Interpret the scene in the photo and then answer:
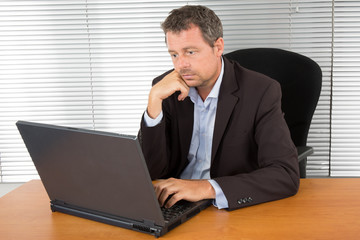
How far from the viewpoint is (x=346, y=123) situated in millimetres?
2670

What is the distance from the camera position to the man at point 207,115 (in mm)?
1672

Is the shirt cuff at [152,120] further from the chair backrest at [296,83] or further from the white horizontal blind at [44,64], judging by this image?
the white horizontal blind at [44,64]

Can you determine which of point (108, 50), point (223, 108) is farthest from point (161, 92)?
point (108, 50)

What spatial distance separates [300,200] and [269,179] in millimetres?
117

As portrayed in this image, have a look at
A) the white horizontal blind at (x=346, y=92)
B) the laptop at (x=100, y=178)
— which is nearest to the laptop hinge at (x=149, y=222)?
the laptop at (x=100, y=178)

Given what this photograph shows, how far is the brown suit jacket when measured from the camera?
5.14ft

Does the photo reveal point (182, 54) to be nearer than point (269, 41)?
Yes

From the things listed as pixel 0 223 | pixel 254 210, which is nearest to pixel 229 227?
pixel 254 210

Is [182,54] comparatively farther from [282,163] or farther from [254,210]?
[254,210]

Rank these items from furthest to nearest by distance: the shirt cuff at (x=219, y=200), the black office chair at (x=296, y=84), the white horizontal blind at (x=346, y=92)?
the white horizontal blind at (x=346, y=92) < the black office chair at (x=296, y=84) < the shirt cuff at (x=219, y=200)

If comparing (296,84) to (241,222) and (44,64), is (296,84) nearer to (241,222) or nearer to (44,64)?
(241,222)

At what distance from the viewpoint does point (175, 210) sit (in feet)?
3.87

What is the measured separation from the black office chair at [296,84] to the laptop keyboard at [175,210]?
1007 millimetres

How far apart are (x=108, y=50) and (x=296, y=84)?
126 centimetres
